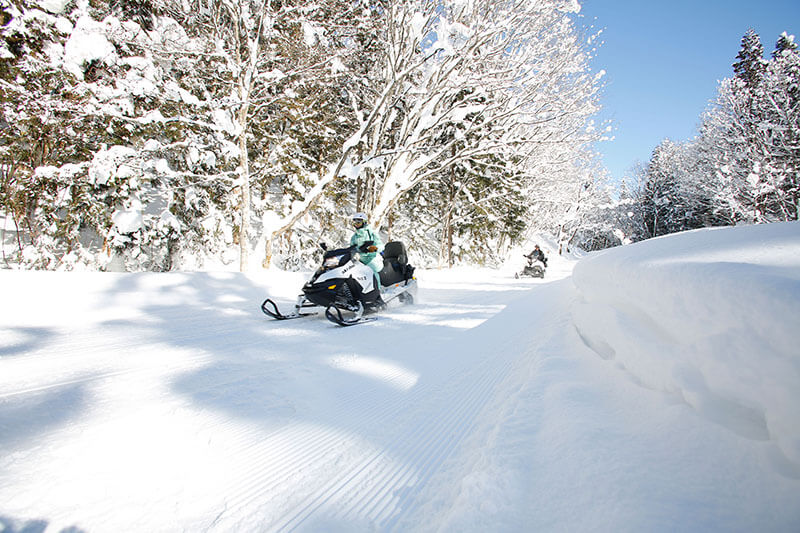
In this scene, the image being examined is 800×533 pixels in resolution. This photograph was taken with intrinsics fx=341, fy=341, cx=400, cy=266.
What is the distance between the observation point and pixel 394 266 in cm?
614

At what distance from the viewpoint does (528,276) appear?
1328cm

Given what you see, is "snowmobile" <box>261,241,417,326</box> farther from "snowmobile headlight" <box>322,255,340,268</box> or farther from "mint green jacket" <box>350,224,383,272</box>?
"mint green jacket" <box>350,224,383,272</box>

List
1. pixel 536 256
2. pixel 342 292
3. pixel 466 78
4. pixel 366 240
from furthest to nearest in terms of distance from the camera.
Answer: pixel 536 256 → pixel 466 78 → pixel 366 240 → pixel 342 292

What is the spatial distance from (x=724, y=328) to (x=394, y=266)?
5055 mm

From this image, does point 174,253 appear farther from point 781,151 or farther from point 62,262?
point 781,151

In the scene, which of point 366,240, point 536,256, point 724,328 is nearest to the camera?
point 724,328

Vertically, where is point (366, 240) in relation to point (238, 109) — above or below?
below

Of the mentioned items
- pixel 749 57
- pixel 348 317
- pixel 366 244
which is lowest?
pixel 348 317

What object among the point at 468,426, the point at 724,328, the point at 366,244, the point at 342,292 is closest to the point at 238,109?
the point at 366,244

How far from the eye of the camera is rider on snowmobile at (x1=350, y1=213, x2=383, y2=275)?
17.7 ft

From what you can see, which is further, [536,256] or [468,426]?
[536,256]

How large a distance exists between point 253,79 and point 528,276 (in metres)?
11.1

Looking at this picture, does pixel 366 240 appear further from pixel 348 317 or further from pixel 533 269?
pixel 533 269

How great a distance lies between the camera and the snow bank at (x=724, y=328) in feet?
3.44
